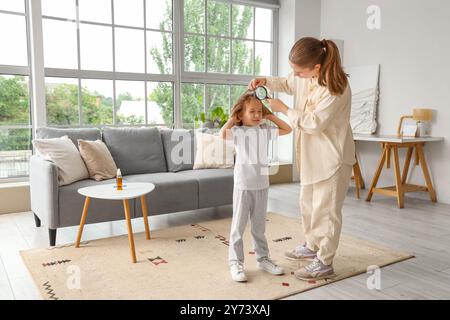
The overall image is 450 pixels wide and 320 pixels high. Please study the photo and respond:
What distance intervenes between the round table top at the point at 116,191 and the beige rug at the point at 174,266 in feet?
1.35

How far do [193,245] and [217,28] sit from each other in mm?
3441

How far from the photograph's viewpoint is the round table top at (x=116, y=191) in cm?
260

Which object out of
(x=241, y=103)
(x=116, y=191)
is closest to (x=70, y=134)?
(x=116, y=191)

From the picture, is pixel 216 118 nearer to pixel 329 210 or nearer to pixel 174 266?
pixel 174 266

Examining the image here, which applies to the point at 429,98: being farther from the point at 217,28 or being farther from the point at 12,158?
the point at 12,158

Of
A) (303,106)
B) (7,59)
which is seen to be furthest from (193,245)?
(7,59)

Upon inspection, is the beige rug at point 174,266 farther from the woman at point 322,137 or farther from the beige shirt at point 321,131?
the beige shirt at point 321,131

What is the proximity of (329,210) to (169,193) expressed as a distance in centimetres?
153

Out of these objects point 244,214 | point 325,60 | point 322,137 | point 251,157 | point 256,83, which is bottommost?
point 244,214

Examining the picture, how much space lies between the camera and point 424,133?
4629 millimetres

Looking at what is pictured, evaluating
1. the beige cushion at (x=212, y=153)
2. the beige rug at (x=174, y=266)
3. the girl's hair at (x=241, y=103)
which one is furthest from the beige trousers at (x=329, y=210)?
the beige cushion at (x=212, y=153)

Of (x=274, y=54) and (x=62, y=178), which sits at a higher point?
(x=274, y=54)

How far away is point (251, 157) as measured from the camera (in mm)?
2297
